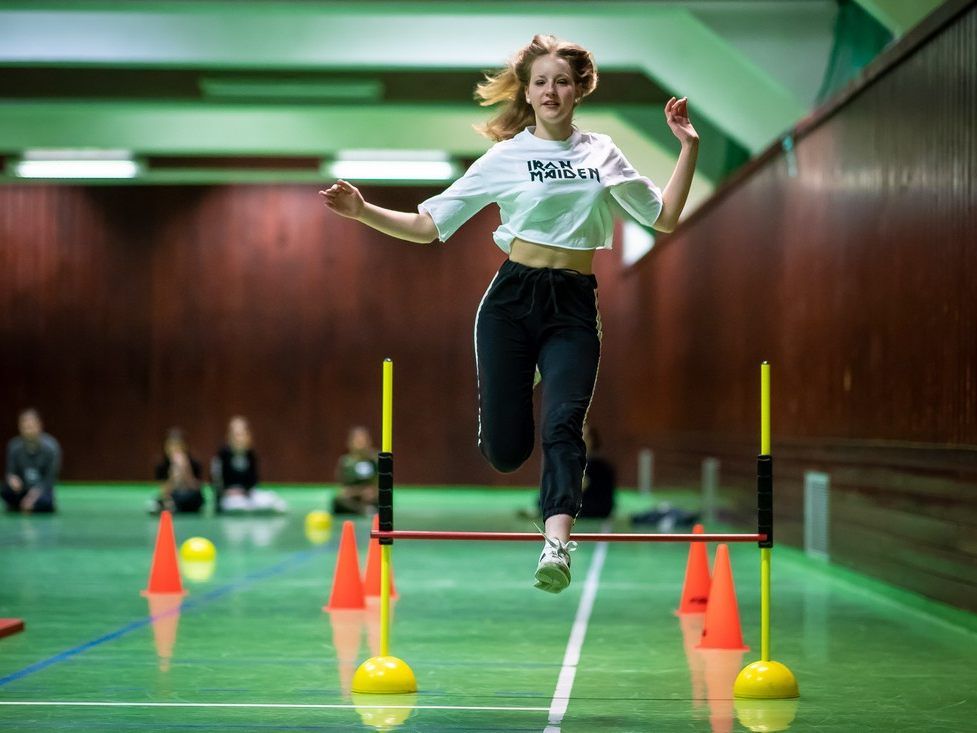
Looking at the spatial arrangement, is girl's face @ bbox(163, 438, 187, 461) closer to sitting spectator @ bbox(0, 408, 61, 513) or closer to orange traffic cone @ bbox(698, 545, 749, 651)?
sitting spectator @ bbox(0, 408, 61, 513)

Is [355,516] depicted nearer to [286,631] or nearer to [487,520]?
[487,520]

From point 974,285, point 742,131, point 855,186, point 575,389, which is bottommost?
point 575,389

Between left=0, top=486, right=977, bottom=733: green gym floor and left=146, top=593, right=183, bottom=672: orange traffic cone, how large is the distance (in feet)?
0.10

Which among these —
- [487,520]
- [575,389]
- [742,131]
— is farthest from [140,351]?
[575,389]

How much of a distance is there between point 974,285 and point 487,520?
10175 mm

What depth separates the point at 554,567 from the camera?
14.4 feet

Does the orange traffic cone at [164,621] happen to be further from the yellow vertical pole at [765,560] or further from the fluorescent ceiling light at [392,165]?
the fluorescent ceiling light at [392,165]

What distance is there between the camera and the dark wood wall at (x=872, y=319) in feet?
25.8

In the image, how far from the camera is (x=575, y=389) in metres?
4.70

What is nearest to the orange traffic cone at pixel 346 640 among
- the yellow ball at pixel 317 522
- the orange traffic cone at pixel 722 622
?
the orange traffic cone at pixel 722 622

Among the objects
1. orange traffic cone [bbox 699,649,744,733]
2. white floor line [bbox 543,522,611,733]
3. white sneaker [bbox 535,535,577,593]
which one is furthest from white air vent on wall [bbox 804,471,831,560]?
white sneaker [bbox 535,535,577,593]

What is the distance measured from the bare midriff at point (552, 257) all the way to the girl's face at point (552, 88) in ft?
1.47

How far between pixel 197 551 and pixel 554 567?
300 inches

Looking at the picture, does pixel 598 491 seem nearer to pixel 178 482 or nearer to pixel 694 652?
pixel 178 482
